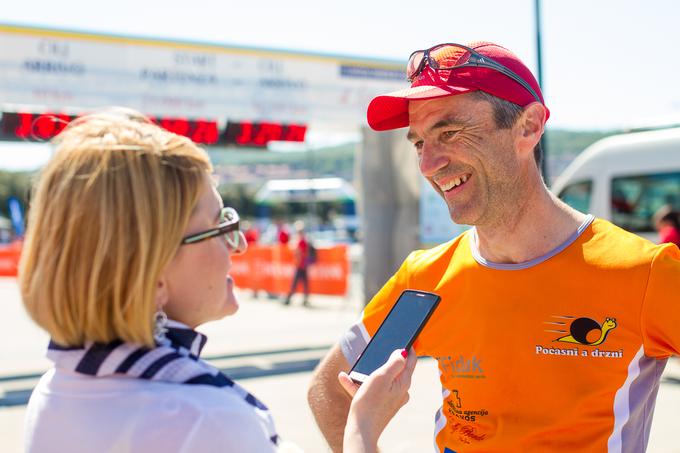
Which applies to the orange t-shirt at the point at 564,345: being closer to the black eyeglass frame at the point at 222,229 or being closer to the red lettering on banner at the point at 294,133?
the black eyeglass frame at the point at 222,229

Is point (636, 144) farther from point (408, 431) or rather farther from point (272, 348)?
point (408, 431)

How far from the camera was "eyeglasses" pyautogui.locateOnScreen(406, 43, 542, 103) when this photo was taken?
2.19 metres

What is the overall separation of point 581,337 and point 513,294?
0.22 meters

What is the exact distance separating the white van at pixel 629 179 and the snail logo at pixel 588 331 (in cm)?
988

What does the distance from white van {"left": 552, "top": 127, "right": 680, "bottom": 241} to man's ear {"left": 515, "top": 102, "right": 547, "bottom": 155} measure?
9.58 metres

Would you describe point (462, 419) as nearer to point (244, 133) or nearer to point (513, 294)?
point (513, 294)

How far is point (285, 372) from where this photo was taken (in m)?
9.05

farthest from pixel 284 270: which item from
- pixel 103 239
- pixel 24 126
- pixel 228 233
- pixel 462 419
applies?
pixel 103 239

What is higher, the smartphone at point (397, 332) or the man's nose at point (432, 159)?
the man's nose at point (432, 159)

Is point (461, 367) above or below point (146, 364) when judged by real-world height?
below

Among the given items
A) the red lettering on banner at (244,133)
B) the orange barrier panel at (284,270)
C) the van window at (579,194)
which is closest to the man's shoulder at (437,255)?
the red lettering on banner at (244,133)

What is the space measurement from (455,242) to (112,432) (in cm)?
144

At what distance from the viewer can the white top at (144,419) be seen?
4.14ft

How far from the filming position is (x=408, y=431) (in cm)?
643
